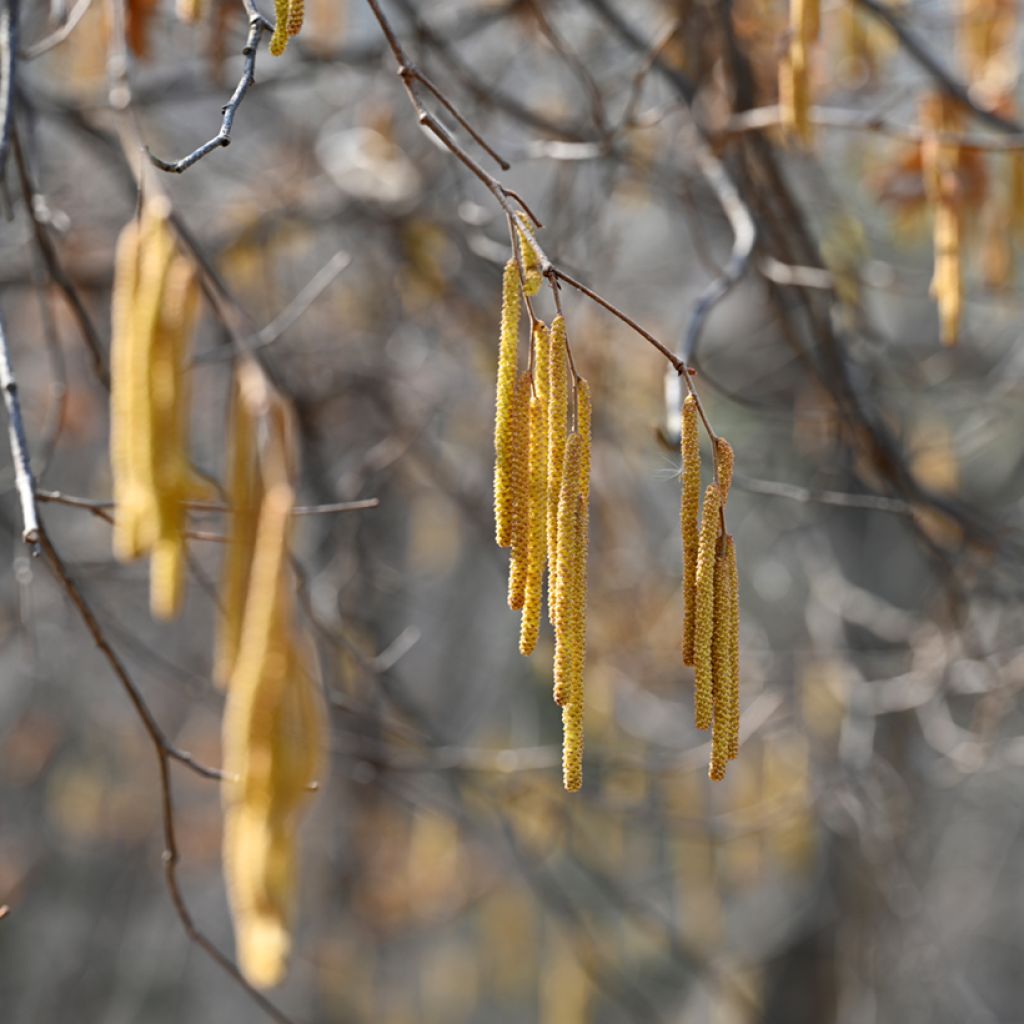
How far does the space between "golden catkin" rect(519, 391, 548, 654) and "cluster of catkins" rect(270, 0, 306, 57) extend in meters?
0.36

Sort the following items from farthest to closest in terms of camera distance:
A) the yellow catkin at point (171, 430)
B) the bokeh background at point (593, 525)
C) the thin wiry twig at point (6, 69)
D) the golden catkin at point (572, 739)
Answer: the bokeh background at point (593, 525)
the thin wiry twig at point (6, 69)
the yellow catkin at point (171, 430)
the golden catkin at point (572, 739)

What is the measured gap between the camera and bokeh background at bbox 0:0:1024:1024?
277cm

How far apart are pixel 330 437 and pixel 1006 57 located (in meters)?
2.26

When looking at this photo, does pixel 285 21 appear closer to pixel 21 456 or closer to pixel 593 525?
pixel 21 456

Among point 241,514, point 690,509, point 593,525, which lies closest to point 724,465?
point 690,509

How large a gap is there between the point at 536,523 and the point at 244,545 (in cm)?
31

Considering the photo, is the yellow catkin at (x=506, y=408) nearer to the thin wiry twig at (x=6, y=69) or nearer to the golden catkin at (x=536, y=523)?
the golden catkin at (x=536, y=523)

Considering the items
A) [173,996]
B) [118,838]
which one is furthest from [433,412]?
[173,996]

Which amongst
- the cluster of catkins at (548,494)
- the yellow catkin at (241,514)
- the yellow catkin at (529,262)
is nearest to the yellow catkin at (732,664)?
the cluster of catkins at (548,494)

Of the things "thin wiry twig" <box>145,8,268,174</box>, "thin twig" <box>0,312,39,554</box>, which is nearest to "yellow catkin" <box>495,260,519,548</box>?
"thin wiry twig" <box>145,8,268,174</box>

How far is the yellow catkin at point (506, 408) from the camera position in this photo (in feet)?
3.53

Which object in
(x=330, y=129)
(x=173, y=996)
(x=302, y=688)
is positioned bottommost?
(x=173, y=996)

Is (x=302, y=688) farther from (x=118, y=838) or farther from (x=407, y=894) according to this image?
(x=118, y=838)

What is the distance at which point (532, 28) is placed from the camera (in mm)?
3139
